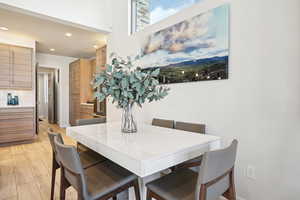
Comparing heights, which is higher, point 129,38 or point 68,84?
point 129,38

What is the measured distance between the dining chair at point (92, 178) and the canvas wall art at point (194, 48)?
1408mm

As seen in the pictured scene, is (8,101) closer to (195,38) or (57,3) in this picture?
(57,3)

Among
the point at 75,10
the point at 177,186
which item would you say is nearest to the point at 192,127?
the point at 177,186

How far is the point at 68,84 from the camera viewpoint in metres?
6.15

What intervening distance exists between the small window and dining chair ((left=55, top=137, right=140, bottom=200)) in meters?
2.17

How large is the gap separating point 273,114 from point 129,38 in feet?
8.32

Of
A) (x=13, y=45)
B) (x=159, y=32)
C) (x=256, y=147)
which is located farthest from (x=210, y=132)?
(x=13, y=45)

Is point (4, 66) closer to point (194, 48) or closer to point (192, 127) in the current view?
point (194, 48)

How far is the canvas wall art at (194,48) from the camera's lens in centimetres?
184

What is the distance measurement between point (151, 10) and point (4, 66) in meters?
3.46

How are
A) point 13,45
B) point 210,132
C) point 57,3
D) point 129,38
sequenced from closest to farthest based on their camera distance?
point 210,132, point 57,3, point 129,38, point 13,45

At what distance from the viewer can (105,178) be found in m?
1.21

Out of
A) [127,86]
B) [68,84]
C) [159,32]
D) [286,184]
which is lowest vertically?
[286,184]

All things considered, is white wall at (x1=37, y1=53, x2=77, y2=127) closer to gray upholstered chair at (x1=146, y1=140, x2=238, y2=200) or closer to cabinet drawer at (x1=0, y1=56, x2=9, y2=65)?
cabinet drawer at (x1=0, y1=56, x2=9, y2=65)
